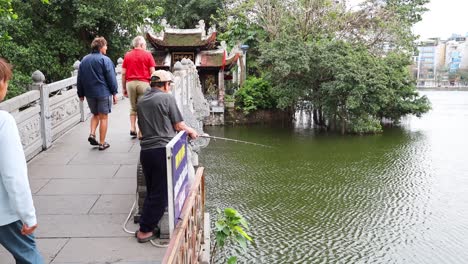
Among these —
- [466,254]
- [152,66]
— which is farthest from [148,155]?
[466,254]

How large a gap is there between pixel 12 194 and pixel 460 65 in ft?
229

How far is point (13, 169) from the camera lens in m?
2.19

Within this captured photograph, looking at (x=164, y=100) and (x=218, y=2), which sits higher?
(x=218, y=2)

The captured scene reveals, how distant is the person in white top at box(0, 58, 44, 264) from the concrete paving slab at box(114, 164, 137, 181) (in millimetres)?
2715

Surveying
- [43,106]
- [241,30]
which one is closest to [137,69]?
[43,106]

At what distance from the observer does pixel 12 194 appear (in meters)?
2.19

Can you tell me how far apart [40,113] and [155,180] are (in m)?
3.62

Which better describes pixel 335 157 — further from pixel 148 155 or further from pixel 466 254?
pixel 148 155

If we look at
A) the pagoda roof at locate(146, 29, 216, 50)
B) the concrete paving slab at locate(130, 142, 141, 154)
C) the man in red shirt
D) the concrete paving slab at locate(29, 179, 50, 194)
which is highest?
the pagoda roof at locate(146, 29, 216, 50)

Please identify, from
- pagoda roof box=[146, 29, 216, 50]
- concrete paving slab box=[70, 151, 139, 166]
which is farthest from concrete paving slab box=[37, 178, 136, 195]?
pagoda roof box=[146, 29, 216, 50]

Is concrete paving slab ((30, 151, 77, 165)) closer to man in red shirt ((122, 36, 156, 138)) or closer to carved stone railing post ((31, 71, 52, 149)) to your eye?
carved stone railing post ((31, 71, 52, 149))

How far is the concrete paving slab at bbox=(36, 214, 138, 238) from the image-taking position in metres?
3.67

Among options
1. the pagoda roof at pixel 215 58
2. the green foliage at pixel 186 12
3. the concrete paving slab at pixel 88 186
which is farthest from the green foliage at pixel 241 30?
the concrete paving slab at pixel 88 186

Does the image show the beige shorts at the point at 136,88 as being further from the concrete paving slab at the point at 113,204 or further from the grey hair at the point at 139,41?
the concrete paving slab at the point at 113,204
